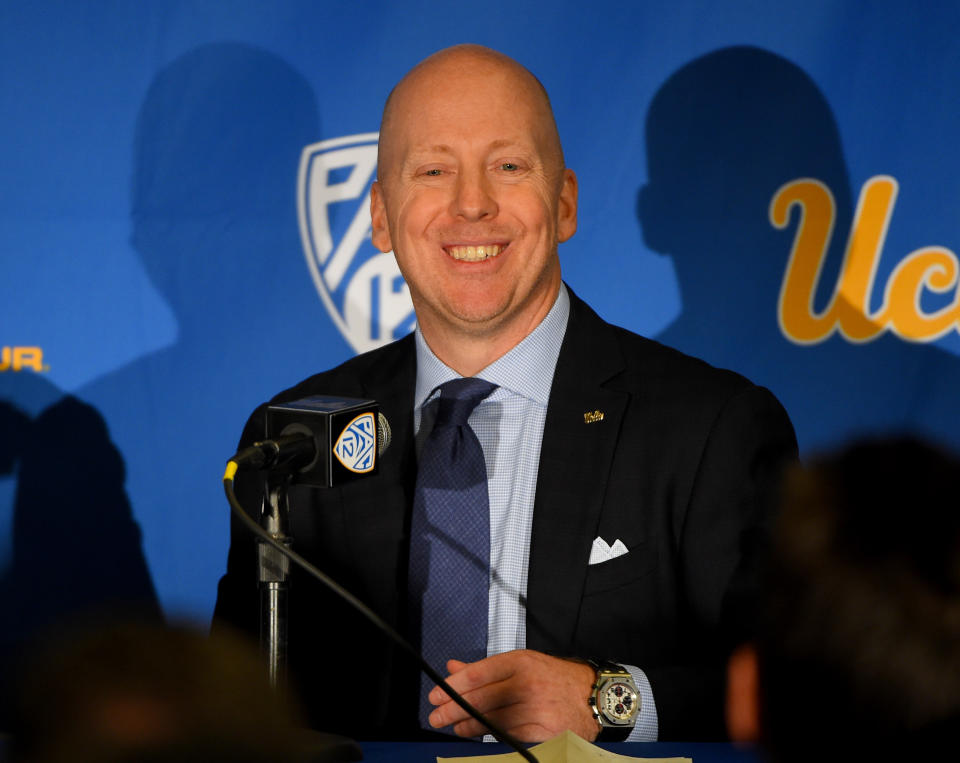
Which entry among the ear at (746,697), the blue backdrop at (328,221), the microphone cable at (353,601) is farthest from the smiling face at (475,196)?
the ear at (746,697)

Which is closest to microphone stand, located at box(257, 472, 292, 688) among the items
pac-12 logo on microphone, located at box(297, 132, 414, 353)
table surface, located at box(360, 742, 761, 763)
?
table surface, located at box(360, 742, 761, 763)

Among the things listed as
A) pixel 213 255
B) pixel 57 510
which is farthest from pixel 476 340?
pixel 57 510

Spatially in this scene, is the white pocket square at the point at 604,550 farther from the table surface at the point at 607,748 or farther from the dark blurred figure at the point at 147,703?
the dark blurred figure at the point at 147,703

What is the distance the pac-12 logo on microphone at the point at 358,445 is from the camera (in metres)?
1.23

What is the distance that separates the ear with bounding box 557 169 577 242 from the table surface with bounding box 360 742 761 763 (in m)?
1.05

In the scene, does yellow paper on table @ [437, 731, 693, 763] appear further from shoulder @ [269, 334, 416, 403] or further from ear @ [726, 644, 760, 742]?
shoulder @ [269, 334, 416, 403]

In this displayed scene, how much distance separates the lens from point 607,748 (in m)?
1.37

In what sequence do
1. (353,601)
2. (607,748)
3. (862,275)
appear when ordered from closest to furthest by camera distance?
(353,601) → (607,748) → (862,275)

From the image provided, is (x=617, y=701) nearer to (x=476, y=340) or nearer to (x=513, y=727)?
(x=513, y=727)

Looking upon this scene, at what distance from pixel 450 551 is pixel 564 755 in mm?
590

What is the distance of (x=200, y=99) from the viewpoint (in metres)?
2.63

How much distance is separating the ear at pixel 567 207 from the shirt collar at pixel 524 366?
16 cm

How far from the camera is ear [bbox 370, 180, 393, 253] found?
212 centimetres

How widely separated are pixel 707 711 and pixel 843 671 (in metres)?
1.15
